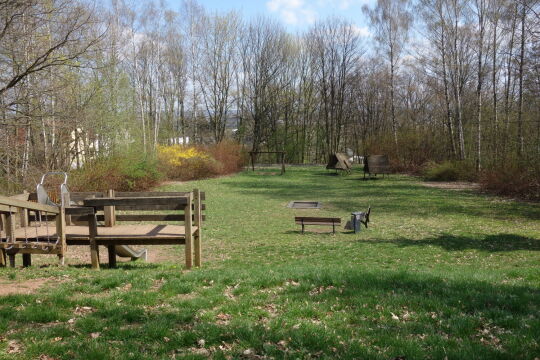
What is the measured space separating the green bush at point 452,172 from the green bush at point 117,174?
20.3 m

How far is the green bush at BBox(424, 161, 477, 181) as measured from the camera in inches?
1244

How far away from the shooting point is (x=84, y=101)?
76.5 feet

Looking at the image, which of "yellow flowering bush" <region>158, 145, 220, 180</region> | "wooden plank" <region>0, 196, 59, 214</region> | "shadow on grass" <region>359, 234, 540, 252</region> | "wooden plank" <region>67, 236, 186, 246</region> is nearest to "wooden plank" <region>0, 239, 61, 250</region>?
"wooden plank" <region>0, 196, 59, 214</region>

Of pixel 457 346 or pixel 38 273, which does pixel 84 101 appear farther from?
pixel 457 346

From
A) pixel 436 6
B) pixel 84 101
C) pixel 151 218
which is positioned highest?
pixel 436 6

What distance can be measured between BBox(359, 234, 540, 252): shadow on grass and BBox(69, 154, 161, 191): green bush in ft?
53.2

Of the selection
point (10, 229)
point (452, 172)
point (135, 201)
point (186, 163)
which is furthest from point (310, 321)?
point (186, 163)

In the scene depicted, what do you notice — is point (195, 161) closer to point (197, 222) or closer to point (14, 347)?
point (197, 222)

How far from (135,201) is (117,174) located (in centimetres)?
1951

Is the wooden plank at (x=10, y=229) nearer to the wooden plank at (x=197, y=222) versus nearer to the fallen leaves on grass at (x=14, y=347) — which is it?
the wooden plank at (x=197, y=222)

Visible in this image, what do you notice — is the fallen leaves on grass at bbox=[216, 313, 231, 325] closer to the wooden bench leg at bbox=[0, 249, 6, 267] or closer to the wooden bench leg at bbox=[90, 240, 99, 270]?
the wooden bench leg at bbox=[90, 240, 99, 270]

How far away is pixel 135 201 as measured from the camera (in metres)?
7.68

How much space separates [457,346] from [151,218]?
267 inches

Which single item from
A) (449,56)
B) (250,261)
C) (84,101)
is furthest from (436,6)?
(250,261)
